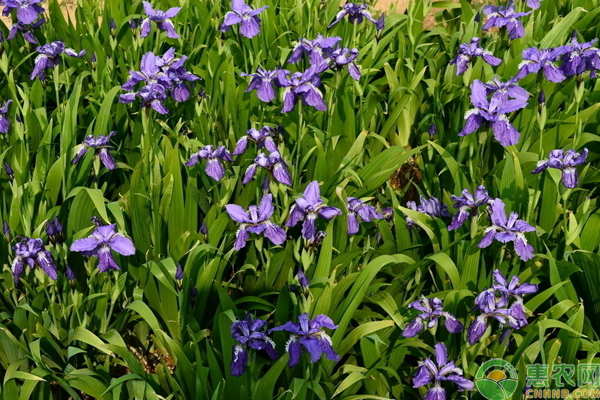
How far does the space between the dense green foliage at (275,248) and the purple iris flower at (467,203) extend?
6 cm


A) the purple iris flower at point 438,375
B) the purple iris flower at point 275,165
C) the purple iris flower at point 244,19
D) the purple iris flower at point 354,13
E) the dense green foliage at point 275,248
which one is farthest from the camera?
the purple iris flower at point 354,13

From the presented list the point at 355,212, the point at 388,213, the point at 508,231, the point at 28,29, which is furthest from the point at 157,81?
the point at 508,231

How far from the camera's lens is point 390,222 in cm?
296

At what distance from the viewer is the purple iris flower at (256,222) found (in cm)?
234

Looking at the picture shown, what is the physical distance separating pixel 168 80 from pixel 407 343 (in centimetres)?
148

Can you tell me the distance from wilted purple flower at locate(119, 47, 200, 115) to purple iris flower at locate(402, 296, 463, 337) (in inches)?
50.1

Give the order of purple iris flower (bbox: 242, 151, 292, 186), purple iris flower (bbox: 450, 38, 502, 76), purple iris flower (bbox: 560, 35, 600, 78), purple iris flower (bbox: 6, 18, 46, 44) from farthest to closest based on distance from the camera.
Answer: purple iris flower (bbox: 6, 18, 46, 44) < purple iris flower (bbox: 450, 38, 502, 76) < purple iris flower (bbox: 560, 35, 600, 78) < purple iris flower (bbox: 242, 151, 292, 186)

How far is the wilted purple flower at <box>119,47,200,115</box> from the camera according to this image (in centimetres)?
275

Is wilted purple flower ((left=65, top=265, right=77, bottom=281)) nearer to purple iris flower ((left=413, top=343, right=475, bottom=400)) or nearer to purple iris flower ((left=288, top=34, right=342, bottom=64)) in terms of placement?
purple iris flower ((left=413, top=343, right=475, bottom=400))

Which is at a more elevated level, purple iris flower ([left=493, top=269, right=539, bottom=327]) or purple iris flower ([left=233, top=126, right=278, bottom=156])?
purple iris flower ([left=233, top=126, right=278, bottom=156])

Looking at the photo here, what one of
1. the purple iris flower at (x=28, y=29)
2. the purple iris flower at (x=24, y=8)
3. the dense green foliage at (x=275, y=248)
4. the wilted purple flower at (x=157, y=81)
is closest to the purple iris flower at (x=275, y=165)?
the dense green foliage at (x=275, y=248)

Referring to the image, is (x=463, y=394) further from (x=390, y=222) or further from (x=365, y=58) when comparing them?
(x=365, y=58)

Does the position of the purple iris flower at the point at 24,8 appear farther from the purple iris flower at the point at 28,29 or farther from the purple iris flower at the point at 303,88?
the purple iris flower at the point at 303,88

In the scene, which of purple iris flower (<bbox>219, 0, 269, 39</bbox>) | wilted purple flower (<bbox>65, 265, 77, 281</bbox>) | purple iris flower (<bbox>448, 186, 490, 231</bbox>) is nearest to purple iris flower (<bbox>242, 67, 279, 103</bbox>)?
purple iris flower (<bbox>219, 0, 269, 39</bbox>)
